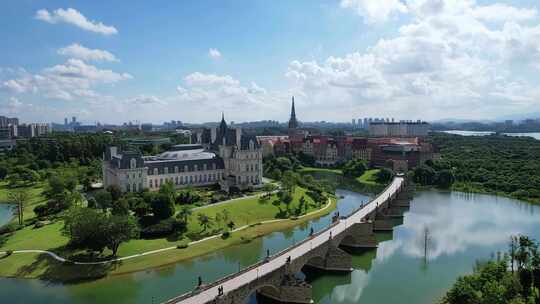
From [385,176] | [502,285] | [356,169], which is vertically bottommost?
[502,285]

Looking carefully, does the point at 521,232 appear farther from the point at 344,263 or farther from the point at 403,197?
the point at 344,263

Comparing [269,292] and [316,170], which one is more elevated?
[316,170]

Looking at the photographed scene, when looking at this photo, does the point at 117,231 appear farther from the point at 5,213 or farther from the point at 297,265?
the point at 5,213

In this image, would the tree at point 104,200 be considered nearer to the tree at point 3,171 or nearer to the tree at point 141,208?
the tree at point 141,208

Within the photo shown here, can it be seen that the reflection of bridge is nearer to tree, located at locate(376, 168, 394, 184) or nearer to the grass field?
the grass field

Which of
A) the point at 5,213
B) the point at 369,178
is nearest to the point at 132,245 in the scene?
the point at 5,213

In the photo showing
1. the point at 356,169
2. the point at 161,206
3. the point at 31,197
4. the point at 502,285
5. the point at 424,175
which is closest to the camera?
the point at 502,285

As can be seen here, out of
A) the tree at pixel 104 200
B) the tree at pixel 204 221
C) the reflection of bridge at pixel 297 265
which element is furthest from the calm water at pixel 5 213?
the reflection of bridge at pixel 297 265
